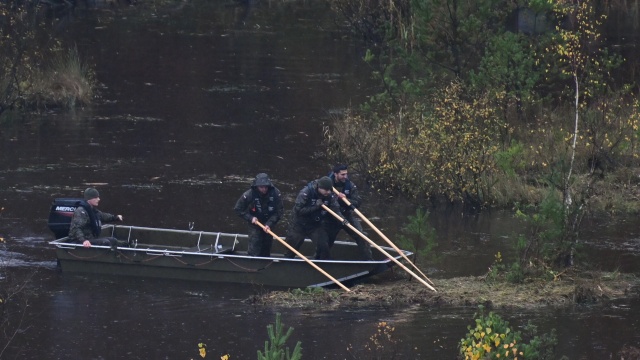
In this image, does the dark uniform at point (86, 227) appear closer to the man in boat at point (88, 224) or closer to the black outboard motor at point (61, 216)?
the man in boat at point (88, 224)

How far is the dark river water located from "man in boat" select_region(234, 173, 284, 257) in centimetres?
70

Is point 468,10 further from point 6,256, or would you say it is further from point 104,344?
point 104,344

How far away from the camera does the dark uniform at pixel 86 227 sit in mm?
17422

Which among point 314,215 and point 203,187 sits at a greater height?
point 314,215

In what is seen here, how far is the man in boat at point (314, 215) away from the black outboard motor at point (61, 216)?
3.07m

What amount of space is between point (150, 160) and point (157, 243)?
707 cm

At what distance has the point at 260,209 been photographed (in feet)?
56.5

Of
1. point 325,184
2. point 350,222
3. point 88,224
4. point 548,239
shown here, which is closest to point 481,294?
point 548,239

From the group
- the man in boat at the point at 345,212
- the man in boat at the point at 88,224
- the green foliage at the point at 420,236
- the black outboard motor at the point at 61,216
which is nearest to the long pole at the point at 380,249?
the man in boat at the point at 345,212

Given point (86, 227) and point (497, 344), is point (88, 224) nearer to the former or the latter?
point (86, 227)

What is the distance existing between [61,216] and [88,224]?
457 millimetres

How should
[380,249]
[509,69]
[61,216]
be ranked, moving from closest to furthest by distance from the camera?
[380,249], [61,216], [509,69]

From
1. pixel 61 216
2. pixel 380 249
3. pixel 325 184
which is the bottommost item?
pixel 380 249

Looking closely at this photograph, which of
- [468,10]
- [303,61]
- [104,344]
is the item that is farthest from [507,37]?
[303,61]
